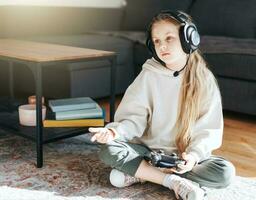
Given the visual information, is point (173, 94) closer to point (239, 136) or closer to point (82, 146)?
point (82, 146)

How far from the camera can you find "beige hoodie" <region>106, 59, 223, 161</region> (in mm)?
1378

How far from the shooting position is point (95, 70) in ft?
8.22

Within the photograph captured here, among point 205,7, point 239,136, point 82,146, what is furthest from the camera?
point 205,7

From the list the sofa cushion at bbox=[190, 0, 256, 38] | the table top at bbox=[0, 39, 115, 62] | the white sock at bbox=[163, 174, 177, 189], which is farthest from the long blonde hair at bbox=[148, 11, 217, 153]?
the sofa cushion at bbox=[190, 0, 256, 38]

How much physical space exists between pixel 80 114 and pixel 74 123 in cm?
4

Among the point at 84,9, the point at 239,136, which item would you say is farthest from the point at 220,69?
the point at 84,9

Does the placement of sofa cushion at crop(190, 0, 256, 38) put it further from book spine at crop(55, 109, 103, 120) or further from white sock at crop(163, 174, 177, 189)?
white sock at crop(163, 174, 177, 189)

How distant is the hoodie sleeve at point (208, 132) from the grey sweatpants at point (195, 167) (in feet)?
0.12

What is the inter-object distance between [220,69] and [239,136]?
1.38ft

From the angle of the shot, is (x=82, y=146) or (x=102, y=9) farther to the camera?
(x=102, y=9)

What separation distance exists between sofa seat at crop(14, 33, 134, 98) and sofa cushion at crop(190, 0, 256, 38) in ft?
1.85

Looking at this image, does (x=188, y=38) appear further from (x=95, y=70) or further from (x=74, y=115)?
(x=95, y=70)

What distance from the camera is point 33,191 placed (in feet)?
4.38

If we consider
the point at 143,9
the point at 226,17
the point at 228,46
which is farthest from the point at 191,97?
the point at 143,9
